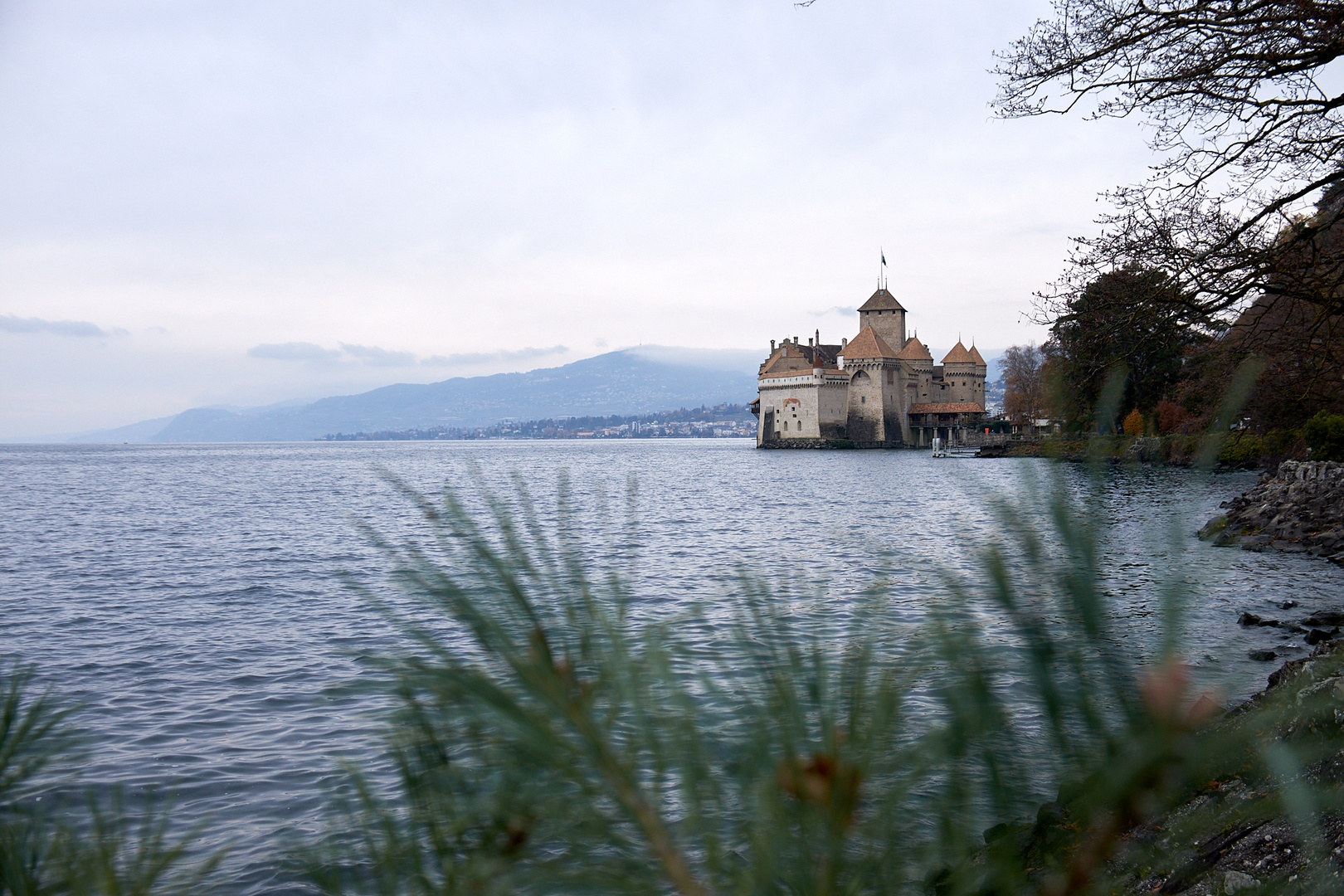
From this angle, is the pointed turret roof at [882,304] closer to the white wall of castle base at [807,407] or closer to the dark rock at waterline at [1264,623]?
the white wall of castle base at [807,407]

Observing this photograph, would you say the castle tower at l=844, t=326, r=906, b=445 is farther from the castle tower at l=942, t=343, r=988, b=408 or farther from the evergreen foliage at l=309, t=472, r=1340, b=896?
the evergreen foliage at l=309, t=472, r=1340, b=896

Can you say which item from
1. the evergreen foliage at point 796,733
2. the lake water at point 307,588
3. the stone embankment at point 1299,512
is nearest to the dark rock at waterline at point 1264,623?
the lake water at point 307,588

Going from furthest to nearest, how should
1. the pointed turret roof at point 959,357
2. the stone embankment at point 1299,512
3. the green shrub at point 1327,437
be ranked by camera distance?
the pointed turret roof at point 959,357 → the green shrub at point 1327,437 → the stone embankment at point 1299,512

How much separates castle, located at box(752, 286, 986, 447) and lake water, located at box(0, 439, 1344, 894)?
4142 centimetres

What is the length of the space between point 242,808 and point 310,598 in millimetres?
9032

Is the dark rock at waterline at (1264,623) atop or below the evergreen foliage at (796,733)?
below

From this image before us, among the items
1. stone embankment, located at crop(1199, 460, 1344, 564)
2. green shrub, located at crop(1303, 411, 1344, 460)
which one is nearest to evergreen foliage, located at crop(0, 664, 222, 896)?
stone embankment, located at crop(1199, 460, 1344, 564)

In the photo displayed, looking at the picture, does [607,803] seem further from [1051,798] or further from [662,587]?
[662,587]

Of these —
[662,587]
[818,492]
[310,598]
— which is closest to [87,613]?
[310,598]

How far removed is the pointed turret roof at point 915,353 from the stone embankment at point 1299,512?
2364 inches

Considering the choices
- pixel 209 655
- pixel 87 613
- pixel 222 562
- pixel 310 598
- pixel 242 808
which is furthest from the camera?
pixel 222 562

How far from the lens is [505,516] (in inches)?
41.9

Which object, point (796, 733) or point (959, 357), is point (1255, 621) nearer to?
point (796, 733)

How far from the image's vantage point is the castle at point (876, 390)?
253 feet
